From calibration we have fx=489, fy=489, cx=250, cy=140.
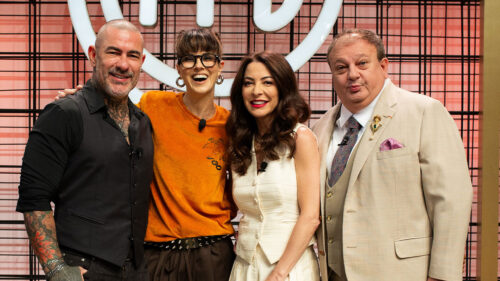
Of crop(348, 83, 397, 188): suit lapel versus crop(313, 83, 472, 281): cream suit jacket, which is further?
crop(348, 83, 397, 188): suit lapel

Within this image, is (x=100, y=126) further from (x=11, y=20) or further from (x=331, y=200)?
(x=11, y=20)

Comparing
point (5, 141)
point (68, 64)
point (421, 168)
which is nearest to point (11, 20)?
point (68, 64)

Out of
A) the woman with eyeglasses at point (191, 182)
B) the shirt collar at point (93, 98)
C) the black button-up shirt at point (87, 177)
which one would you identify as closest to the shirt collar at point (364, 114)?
the woman with eyeglasses at point (191, 182)

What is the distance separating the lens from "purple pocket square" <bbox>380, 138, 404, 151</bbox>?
2193 millimetres

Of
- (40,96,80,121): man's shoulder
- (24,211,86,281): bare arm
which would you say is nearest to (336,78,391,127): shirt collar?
(40,96,80,121): man's shoulder

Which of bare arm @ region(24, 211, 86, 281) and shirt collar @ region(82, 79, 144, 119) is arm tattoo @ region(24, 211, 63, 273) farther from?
shirt collar @ region(82, 79, 144, 119)

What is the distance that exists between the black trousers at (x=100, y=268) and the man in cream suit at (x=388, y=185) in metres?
0.90

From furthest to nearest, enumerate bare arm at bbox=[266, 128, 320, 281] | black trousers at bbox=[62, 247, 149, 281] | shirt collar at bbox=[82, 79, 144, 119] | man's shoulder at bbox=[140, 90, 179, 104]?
man's shoulder at bbox=[140, 90, 179, 104] < bare arm at bbox=[266, 128, 320, 281] < shirt collar at bbox=[82, 79, 144, 119] < black trousers at bbox=[62, 247, 149, 281]

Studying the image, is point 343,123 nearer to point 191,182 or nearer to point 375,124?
point 375,124

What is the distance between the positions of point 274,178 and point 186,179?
0.45 m

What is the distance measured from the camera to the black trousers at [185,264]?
243 cm

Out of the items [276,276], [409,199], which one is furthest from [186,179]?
[409,199]

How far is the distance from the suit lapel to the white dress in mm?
315

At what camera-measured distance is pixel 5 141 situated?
3574 millimetres
